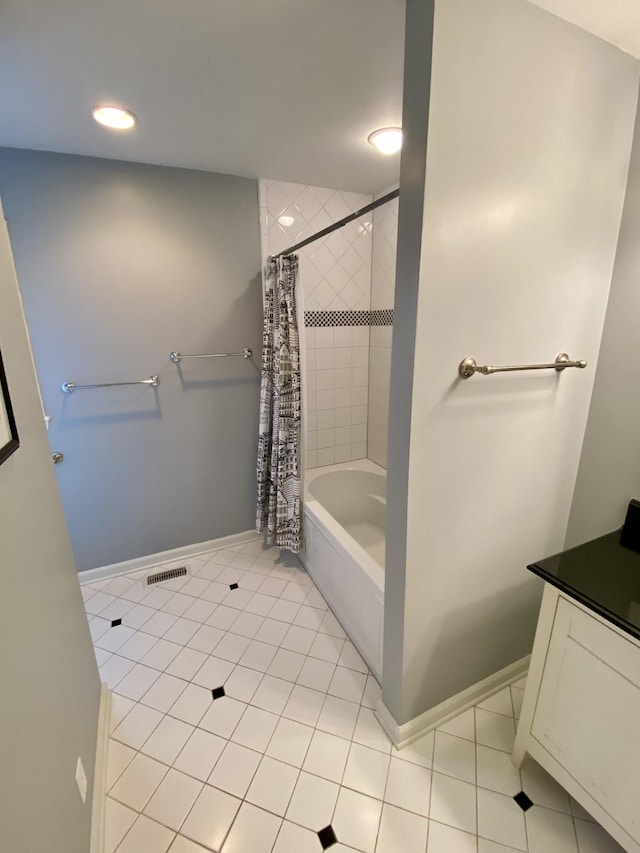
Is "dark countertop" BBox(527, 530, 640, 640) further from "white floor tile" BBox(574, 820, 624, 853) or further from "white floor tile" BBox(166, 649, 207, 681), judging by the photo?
"white floor tile" BBox(166, 649, 207, 681)

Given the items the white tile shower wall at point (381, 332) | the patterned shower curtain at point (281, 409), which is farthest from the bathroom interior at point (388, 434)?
the white tile shower wall at point (381, 332)

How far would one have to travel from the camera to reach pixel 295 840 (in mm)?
1103

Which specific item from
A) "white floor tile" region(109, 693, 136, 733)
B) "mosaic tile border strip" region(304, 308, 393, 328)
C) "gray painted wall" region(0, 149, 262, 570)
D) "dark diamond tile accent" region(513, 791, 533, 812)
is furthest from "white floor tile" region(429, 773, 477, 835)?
"mosaic tile border strip" region(304, 308, 393, 328)

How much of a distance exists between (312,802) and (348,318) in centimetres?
248

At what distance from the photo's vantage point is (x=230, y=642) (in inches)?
71.4

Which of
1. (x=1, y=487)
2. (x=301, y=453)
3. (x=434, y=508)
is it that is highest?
(x=1, y=487)

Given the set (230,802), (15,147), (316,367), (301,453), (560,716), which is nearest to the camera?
(560,716)

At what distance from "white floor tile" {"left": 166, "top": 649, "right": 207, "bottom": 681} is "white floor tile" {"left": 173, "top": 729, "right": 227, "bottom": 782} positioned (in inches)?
10.7

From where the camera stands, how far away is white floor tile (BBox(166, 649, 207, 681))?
1.66 m

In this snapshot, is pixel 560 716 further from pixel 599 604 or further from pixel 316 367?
pixel 316 367

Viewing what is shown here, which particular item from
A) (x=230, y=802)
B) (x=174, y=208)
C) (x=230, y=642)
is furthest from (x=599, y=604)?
(x=174, y=208)

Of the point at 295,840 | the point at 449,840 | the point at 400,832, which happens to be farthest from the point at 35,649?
the point at 449,840

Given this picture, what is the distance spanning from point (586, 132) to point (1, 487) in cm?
186

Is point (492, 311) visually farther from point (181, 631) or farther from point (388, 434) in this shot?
point (181, 631)
